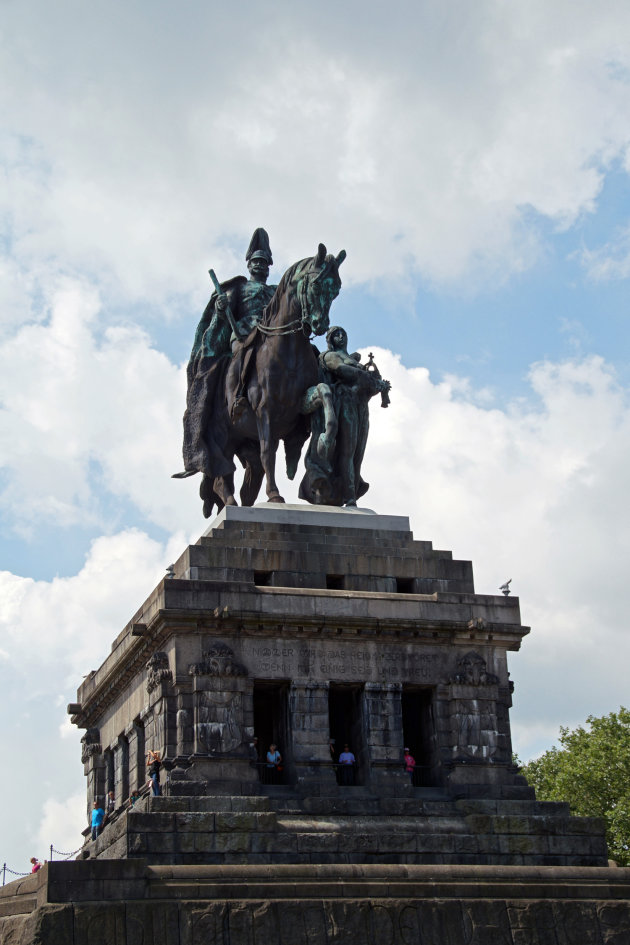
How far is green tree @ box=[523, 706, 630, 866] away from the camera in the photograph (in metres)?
55.7

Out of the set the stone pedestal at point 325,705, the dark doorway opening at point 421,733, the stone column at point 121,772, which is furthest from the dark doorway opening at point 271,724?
the stone column at point 121,772

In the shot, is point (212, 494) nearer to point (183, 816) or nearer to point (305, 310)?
point (305, 310)

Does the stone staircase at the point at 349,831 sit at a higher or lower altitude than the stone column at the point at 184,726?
lower

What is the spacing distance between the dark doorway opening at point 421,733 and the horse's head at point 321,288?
9830 millimetres

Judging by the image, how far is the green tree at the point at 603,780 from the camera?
55684 mm

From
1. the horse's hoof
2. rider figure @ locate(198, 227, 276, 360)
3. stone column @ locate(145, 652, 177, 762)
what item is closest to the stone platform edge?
the horse's hoof

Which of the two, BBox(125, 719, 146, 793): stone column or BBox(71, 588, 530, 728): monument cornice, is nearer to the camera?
BBox(71, 588, 530, 728): monument cornice

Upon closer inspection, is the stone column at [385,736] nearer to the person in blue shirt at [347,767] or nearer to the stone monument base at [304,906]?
the person in blue shirt at [347,767]

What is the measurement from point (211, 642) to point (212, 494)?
8.47 meters

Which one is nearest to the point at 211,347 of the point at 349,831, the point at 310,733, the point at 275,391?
the point at 275,391

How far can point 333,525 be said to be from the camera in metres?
38.9

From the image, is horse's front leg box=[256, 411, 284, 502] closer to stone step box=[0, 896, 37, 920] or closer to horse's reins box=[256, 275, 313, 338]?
horse's reins box=[256, 275, 313, 338]

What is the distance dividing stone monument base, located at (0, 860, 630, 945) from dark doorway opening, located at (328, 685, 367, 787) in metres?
4.78

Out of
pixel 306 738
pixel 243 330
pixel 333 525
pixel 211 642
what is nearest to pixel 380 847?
pixel 306 738
